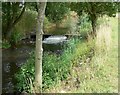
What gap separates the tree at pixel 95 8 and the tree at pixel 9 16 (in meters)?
3.06

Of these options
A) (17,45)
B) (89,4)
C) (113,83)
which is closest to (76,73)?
(113,83)

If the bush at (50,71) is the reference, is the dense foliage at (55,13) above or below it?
above

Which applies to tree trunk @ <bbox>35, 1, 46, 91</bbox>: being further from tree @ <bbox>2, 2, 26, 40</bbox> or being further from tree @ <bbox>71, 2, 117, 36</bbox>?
tree @ <bbox>2, 2, 26, 40</bbox>

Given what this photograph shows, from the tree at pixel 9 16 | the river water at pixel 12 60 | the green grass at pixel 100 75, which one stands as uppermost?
the tree at pixel 9 16

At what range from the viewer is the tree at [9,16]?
1339cm

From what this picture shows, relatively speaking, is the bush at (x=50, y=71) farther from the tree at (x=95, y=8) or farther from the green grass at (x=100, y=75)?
the tree at (x=95, y=8)

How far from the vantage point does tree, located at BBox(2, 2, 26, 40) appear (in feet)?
43.9

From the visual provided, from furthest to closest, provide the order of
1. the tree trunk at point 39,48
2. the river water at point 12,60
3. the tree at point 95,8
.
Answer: the tree at point 95,8
the river water at point 12,60
the tree trunk at point 39,48

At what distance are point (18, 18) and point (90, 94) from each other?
28.4 ft

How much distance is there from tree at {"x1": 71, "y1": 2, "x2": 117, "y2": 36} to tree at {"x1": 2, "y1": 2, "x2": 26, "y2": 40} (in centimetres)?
306

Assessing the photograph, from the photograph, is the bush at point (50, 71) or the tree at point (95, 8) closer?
the bush at point (50, 71)

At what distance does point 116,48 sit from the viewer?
10469mm

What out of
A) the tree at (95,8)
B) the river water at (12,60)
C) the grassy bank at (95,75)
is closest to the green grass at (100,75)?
the grassy bank at (95,75)

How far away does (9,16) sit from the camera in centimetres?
1377
